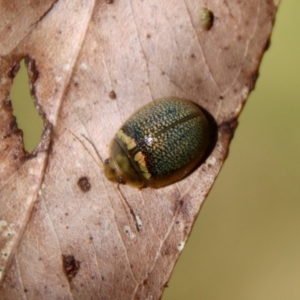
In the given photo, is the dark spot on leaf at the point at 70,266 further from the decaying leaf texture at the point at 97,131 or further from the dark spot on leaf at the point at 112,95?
the dark spot on leaf at the point at 112,95

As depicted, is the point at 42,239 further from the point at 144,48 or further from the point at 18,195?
the point at 144,48

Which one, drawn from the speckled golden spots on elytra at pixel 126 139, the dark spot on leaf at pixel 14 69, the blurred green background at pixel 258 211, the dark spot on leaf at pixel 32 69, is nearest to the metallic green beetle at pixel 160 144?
the speckled golden spots on elytra at pixel 126 139

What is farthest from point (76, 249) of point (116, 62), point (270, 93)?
point (270, 93)

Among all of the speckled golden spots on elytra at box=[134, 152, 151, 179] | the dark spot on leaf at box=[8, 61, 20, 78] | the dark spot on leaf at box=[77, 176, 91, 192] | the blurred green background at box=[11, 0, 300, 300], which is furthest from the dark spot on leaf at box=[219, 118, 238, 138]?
the blurred green background at box=[11, 0, 300, 300]

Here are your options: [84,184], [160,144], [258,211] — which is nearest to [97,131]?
[84,184]

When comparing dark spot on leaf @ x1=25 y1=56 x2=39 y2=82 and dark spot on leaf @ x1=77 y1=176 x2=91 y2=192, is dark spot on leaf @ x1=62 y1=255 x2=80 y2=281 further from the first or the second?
dark spot on leaf @ x1=25 y1=56 x2=39 y2=82

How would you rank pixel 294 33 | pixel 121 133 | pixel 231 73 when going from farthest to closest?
1. pixel 294 33
2. pixel 121 133
3. pixel 231 73

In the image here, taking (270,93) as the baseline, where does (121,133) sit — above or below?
above
